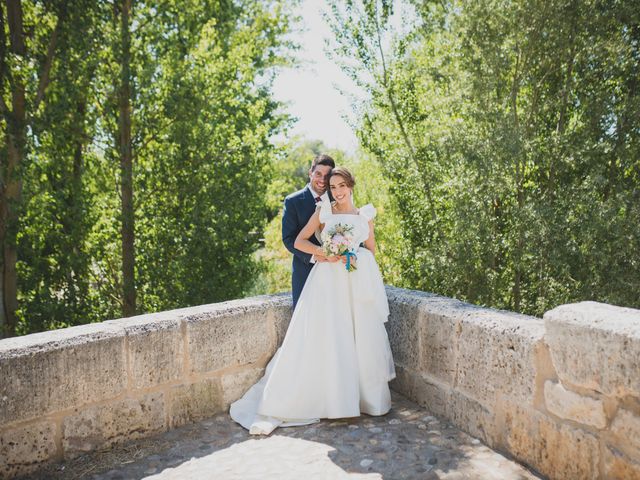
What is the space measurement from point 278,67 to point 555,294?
496 inches

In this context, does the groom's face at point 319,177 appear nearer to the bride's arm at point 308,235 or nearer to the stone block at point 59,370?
the bride's arm at point 308,235

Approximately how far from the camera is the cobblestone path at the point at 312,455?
2.94 meters

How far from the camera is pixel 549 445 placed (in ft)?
9.09

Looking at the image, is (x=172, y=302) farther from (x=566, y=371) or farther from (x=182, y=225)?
(x=566, y=371)

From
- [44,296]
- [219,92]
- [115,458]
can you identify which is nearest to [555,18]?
[219,92]

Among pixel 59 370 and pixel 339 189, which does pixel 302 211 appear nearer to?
pixel 339 189

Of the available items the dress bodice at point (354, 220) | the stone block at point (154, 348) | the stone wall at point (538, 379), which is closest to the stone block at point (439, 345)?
the stone wall at point (538, 379)

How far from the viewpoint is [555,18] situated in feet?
22.0

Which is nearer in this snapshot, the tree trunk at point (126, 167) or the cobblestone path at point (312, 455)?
the cobblestone path at point (312, 455)

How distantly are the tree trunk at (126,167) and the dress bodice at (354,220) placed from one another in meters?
5.63

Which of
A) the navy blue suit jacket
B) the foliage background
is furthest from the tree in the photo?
the navy blue suit jacket

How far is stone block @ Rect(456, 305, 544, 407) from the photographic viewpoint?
2885mm

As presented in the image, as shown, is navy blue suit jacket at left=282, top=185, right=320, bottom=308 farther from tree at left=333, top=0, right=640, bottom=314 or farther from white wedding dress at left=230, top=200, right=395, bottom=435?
tree at left=333, top=0, right=640, bottom=314

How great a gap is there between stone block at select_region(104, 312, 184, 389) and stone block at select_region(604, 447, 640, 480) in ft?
8.04
